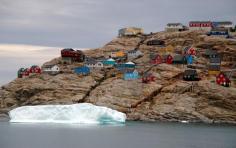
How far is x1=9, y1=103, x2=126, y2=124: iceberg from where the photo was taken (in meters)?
125

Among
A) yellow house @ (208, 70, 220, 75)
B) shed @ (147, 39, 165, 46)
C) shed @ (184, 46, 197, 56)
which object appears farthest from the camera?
shed @ (147, 39, 165, 46)

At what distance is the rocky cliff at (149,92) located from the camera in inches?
5512

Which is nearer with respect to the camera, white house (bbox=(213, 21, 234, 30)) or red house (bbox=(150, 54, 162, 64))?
red house (bbox=(150, 54, 162, 64))

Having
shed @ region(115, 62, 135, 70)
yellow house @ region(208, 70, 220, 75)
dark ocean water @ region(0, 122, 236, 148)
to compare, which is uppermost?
shed @ region(115, 62, 135, 70)

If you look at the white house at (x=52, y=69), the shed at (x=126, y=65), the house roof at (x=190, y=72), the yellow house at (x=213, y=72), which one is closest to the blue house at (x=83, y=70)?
the white house at (x=52, y=69)

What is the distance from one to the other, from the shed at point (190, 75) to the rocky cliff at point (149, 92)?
1900 mm

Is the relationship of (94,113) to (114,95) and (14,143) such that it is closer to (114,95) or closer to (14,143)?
(114,95)

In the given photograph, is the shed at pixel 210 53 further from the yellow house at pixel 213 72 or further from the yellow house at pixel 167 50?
the yellow house at pixel 167 50

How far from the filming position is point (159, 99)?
5719 inches

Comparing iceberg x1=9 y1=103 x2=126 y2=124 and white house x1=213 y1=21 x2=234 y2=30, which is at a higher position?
white house x1=213 y1=21 x2=234 y2=30

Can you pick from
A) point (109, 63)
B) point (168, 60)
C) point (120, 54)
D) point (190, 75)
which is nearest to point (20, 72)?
point (109, 63)

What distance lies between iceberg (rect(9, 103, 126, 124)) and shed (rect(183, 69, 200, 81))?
28.6 meters

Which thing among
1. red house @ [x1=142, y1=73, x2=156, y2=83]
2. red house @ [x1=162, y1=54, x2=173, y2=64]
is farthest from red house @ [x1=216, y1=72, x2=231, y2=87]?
red house @ [x1=162, y1=54, x2=173, y2=64]

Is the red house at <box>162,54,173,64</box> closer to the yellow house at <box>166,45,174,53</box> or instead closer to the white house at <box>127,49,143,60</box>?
the yellow house at <box>166,45,174,53</box>
